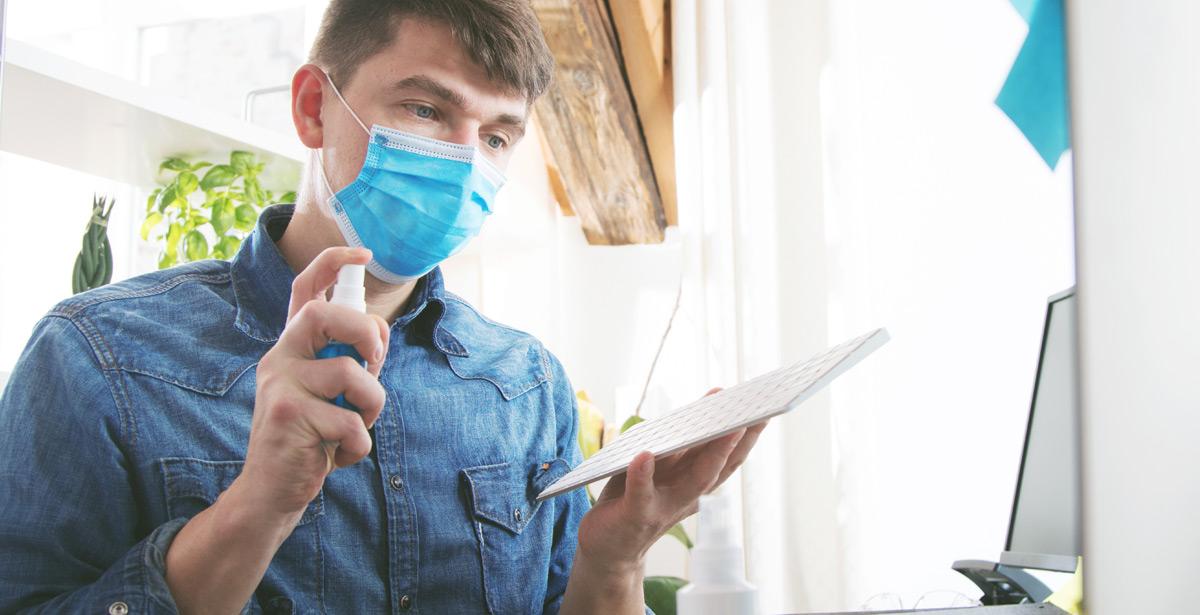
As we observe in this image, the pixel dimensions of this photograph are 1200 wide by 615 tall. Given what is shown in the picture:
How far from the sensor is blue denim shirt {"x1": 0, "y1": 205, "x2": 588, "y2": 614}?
2.38 feet

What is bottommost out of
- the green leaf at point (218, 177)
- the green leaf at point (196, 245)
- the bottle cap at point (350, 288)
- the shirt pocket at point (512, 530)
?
the shirt pocket at point (512, 530)

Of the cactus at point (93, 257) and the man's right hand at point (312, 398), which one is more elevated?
the cactus at point (93, 257)

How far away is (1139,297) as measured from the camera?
Result: 988mm

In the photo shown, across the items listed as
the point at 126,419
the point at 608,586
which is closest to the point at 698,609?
the point at 608,586

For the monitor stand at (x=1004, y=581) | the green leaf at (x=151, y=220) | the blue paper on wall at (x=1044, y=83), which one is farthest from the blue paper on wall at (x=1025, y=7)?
the green leaf at (x=151, y=220)

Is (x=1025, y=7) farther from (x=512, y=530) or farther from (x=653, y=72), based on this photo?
(x=653, y=72)

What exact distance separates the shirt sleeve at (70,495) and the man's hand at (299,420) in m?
0.09

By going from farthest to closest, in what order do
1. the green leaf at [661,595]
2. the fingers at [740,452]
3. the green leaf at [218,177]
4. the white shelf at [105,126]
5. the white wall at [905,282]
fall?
the green leaf at [661,595]
the green leaf at [218,177]
the white wall at [905,282]
the white shelf at [105,126]
the fingers at [740,452]

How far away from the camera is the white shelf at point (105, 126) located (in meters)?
1.30

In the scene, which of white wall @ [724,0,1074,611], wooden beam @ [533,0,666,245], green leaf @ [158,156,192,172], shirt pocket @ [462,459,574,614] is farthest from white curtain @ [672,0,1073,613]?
green leaf @ [158,156,192,172]

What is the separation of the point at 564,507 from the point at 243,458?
0.40 m

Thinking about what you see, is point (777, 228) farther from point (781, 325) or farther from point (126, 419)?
point (126, 419)

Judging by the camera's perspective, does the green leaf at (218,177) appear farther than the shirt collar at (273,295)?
Yes

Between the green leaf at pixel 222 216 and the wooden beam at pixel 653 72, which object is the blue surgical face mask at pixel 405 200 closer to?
the green leaf at pixel 222 216
